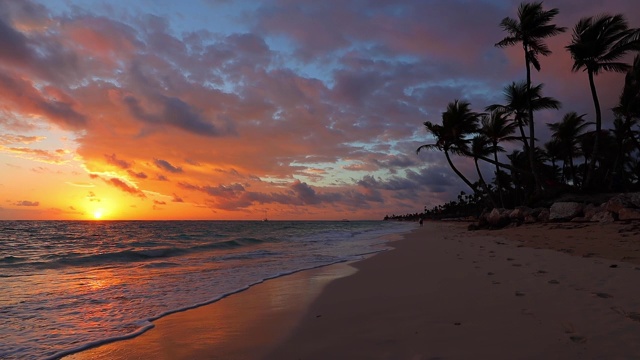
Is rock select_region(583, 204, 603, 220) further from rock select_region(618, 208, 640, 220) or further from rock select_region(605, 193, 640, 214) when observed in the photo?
rock select_region(618, 208, 640, 220)

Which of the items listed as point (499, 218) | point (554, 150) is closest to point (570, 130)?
point (554, 150)

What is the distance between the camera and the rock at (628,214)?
1739 cm

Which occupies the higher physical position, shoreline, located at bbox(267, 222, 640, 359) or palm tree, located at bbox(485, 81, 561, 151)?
palm tree, located at bbox(485, 81, 561, 151)

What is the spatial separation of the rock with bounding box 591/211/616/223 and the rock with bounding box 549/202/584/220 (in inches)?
76.5

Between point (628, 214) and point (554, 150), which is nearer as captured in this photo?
point (628, 214)

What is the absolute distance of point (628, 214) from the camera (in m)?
17.8

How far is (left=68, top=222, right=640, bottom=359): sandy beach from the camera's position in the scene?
3557 mm

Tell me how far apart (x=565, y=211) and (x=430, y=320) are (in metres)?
23.0

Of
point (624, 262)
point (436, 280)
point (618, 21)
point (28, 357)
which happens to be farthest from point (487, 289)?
point (618, 21)

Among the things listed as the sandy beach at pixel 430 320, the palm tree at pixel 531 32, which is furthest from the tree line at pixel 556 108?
the sandy beach at pixel 430 320

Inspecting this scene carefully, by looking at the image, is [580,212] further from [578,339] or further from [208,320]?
[208,320]

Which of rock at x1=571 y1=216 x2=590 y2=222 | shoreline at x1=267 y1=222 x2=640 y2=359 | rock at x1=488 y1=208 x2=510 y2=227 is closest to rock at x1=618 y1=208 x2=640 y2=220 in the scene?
rock at x1=571 y1=216 x2=590 y2=222

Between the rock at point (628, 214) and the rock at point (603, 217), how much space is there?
21.0 inches

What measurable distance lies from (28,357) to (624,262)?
10.3m
